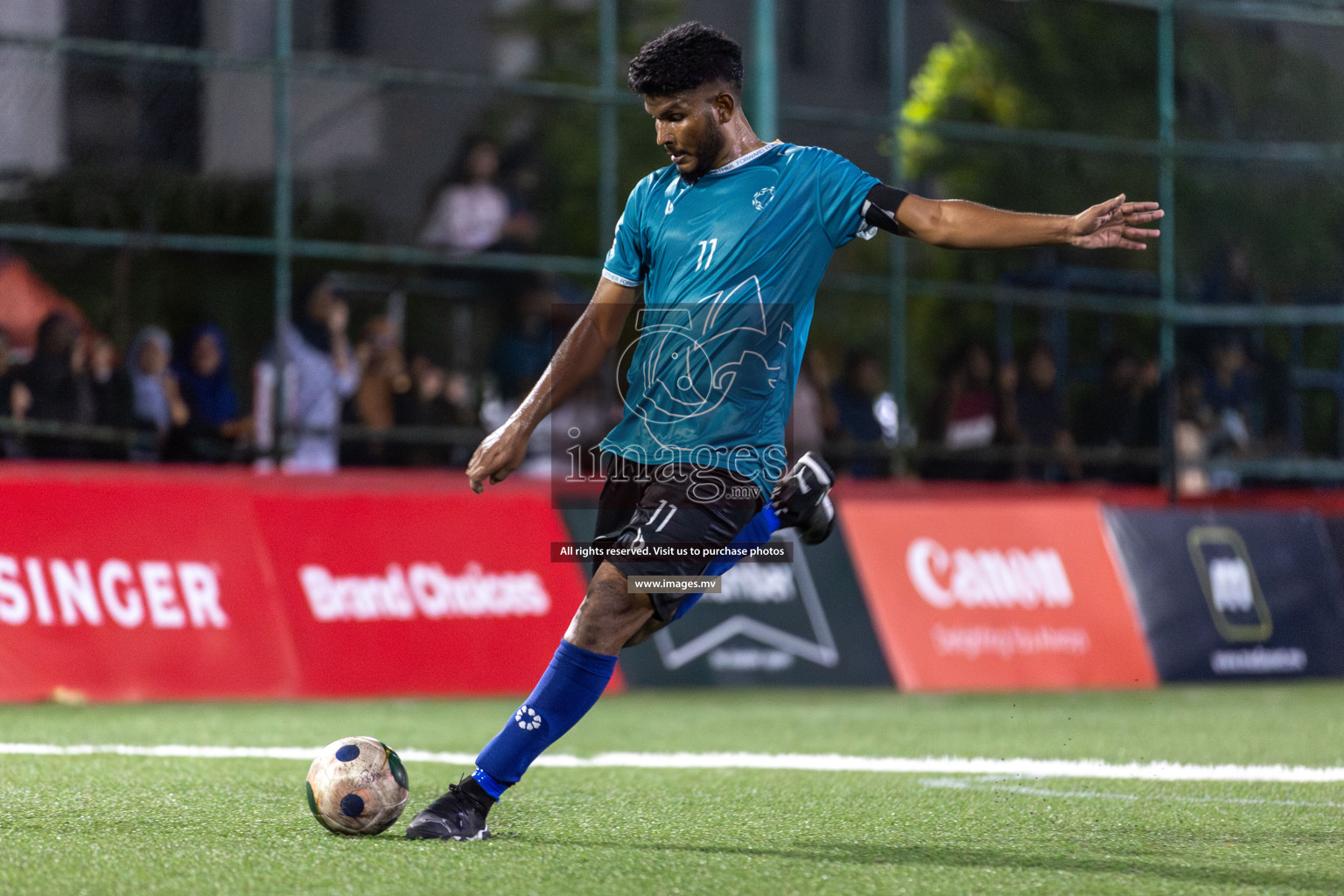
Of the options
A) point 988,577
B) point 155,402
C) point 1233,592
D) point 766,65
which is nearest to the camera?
point 155,402

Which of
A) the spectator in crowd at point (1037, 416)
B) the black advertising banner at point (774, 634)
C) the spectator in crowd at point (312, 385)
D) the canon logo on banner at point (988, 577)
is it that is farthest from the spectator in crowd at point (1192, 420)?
the spectator in crowd at point (312, 385)

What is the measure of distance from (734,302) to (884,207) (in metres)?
0.53

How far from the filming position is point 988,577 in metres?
12.7

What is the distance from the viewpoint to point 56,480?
10367 millimetres

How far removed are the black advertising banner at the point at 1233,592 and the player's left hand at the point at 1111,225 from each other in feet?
27.2

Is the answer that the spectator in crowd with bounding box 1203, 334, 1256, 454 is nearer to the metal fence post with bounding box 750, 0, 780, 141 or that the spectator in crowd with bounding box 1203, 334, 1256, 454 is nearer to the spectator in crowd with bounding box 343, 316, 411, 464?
the metal fence post with bounding box 750, 0, 780, 141

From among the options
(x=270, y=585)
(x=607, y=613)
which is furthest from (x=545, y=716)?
(x=270, y=585)

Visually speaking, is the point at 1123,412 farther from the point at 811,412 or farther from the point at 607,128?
the point at 607,128

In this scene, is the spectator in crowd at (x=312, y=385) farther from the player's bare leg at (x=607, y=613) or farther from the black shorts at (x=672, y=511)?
the player's bare leg at (x=607, y=613)

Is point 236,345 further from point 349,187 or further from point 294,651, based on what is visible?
point 294,651

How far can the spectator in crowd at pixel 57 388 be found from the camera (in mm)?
11836

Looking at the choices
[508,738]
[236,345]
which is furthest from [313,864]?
[236,345]

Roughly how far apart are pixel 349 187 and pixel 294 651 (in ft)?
28.4

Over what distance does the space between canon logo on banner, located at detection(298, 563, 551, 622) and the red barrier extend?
1 cm
